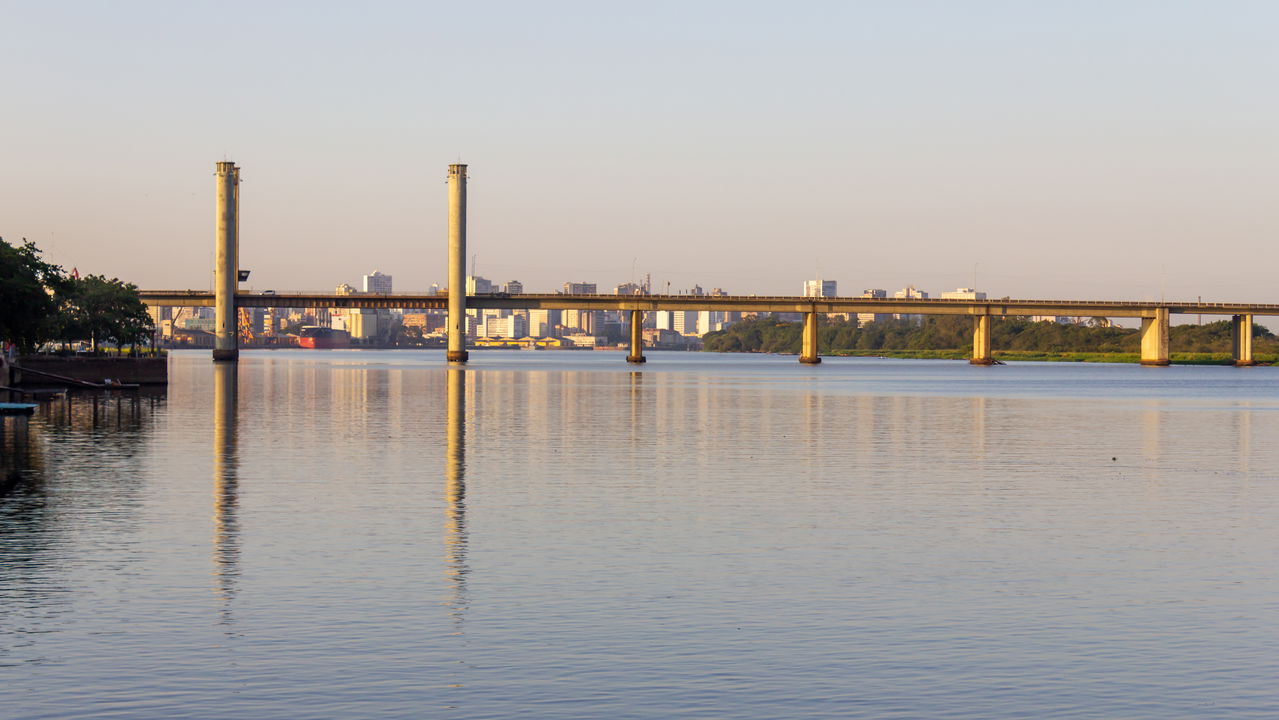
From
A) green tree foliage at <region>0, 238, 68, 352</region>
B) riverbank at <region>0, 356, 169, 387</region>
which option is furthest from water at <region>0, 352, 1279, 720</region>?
riverbank at <region>0, 356, 169, 387</region>

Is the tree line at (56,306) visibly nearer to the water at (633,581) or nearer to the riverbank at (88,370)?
the riverbank at (88,370)

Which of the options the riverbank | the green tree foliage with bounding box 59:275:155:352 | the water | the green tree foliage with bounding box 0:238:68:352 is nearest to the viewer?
the water

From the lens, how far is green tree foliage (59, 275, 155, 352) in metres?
140

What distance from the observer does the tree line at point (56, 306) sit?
88.7 meters

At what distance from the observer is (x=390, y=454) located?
177 ft

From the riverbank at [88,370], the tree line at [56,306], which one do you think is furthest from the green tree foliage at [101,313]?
the riverbank at [88,370]

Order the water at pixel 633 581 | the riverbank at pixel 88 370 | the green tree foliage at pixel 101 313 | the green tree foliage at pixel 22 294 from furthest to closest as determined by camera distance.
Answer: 1. the green tree foliage at pixel 101 313
2. the riverbank at pixel 88 370
3. the green tree foliage at pixel 22 294
4. the water at pixel 633 581

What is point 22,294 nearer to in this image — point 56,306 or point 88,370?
point 56,306

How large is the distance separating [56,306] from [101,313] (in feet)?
112

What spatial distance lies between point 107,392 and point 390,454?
67.6 m

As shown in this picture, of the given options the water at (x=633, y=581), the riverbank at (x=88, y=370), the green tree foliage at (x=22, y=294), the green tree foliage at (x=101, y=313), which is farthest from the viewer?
the green tree foliage at (x=101, y=313)

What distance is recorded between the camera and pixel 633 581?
989 inches

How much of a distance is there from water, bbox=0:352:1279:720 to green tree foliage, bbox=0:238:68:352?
3244 cm

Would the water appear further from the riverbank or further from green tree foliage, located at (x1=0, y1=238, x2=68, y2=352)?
the riverbank
